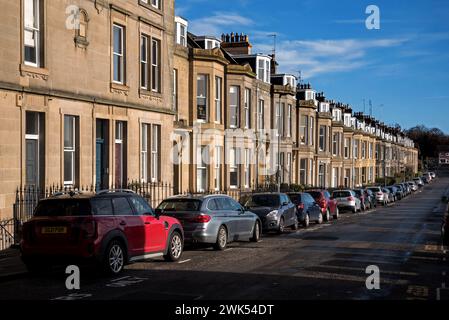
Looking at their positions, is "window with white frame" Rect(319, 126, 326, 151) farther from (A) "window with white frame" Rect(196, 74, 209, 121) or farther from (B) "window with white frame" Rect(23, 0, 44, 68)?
(B) "window with white frame" Rect(23, 0, 44, 68)

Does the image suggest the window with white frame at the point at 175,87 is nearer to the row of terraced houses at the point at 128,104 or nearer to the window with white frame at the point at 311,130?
the row of terraced houses at the point at 128,104

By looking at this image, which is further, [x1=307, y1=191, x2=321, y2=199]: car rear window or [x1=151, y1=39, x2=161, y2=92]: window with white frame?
[x1=307, y1=191, x2=321, y2=199]: car rear window

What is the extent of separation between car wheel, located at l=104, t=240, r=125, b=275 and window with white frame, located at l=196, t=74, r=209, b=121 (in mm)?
18396

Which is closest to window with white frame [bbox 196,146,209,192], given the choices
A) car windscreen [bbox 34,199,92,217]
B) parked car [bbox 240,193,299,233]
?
parked car [bbox 240,193,299,233]

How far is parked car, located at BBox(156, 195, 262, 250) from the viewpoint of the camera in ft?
52.4

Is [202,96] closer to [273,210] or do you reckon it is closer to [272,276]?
[273,210]

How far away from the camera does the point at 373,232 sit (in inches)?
904

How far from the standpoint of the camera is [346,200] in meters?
38.0

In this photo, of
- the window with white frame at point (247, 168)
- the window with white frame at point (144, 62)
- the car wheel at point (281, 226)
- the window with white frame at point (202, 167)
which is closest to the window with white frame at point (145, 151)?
the window with white frame at point (144, 62)

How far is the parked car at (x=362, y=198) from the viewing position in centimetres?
4166

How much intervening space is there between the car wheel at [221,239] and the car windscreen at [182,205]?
3.19ft

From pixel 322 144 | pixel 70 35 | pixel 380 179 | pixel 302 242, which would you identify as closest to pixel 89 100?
pixel 70 35

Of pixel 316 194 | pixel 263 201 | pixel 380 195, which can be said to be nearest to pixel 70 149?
pixel 263 201
